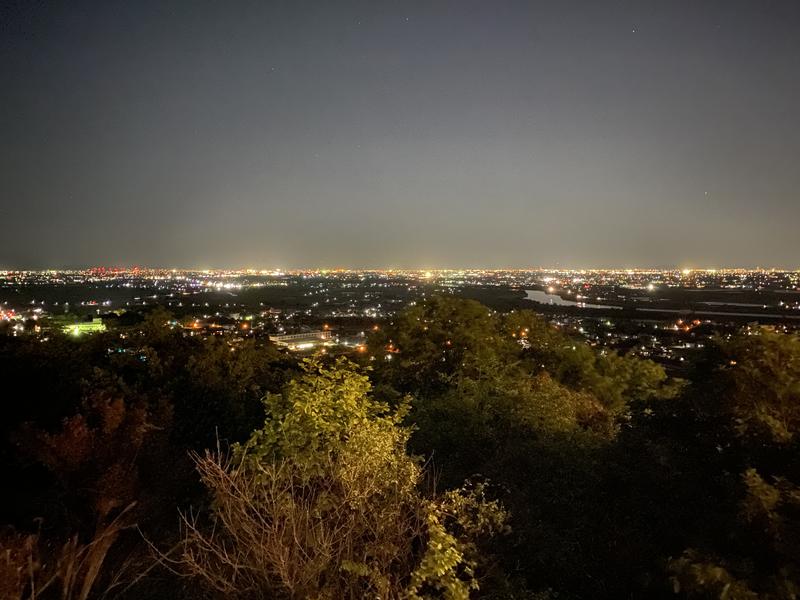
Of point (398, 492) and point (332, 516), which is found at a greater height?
point (398, 492)

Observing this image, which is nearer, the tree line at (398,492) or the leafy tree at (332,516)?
the leafy tree at (332,516)

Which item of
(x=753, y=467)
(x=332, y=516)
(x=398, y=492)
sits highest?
(x=753, y=467)

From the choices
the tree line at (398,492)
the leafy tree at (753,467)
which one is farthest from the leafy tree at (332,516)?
the leafy tree at (753,467)

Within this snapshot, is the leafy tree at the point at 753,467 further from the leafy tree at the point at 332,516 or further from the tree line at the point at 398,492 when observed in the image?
the leafy tree at the point at 332,516

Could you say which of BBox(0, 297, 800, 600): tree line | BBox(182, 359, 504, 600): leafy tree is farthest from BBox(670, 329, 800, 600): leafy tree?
BBox(182, 359, 504, 600): leafy tree

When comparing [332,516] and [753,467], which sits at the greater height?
[753,467]

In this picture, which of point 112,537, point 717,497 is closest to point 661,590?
point 717,497

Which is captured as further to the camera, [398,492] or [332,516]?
[398,492]

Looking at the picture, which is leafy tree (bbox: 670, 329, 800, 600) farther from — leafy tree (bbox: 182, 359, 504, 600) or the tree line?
leafy tree (bbox: 182, 359, 504, 600)

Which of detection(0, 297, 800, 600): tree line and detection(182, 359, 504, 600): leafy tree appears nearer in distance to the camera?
detection(182, 359, 504, 600): leafy tree

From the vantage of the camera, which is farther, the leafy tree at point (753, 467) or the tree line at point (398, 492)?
the tree line at point (398, 492)

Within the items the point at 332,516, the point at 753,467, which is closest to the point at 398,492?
the point at 332,516

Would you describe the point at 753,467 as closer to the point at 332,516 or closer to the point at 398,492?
the point at 398,492
